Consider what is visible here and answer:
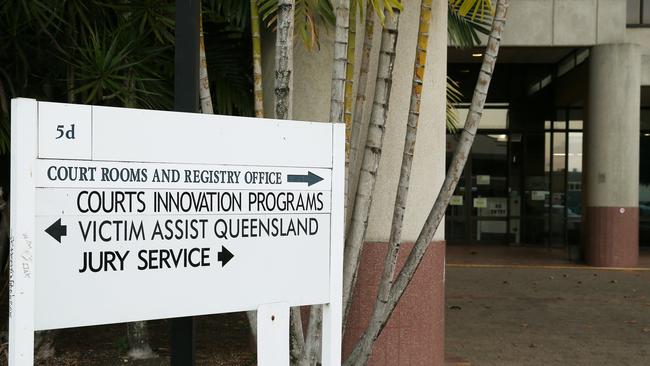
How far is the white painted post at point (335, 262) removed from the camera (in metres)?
3.20

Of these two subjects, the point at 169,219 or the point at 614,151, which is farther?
the point at 614,151

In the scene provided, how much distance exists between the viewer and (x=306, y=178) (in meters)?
3.12

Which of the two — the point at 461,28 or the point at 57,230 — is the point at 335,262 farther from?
the point at 461,28

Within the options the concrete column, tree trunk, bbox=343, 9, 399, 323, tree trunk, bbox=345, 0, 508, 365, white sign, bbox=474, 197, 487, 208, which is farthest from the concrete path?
white sign, bbox=474, 197, 487, 208

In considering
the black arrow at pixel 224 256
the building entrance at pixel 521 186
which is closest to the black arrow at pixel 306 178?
the black arrow at pixel 224 256

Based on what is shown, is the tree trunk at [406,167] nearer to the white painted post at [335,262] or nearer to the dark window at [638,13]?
the white painted post at [335,262]

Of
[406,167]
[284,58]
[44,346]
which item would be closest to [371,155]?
[406,167]

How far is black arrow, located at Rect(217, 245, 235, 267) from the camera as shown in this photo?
9.36 feet

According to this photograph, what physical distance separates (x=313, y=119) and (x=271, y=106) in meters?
0.48

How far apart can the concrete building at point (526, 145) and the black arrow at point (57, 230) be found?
2.99 m

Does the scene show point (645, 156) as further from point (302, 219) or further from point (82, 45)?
point (302, 219)

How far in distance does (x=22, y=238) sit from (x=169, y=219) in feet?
1.77

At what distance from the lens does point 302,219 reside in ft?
10.2

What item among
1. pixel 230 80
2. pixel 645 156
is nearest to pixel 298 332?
pixel 230 80
